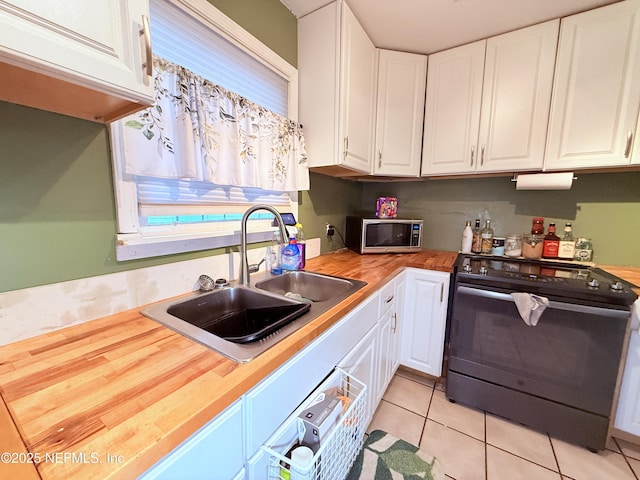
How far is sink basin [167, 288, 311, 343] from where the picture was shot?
3.19 feet

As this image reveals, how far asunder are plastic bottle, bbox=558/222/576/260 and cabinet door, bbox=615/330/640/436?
2.11ft

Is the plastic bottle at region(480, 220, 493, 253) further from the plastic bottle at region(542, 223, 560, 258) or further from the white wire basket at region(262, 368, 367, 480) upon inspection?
the white wire basket at region(262, 368, 367, 480)

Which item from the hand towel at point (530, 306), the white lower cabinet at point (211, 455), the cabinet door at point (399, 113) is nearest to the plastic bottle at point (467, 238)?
the cabinet door at point (399, 113)

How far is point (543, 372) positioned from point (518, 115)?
59.5 inches

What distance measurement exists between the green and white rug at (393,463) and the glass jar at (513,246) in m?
1.41

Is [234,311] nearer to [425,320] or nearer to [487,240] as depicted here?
[425,320]

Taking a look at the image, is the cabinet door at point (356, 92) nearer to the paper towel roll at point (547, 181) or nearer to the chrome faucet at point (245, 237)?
the chrome faucet at point (245, 237)

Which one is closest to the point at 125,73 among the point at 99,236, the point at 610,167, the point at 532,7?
the point at 99,236

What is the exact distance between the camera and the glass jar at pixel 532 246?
1779mm

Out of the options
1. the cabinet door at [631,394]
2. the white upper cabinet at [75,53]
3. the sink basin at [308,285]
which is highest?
the white upper cabinet at [75,53]

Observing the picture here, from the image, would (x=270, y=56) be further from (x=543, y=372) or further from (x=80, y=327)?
(x=543, y=372)

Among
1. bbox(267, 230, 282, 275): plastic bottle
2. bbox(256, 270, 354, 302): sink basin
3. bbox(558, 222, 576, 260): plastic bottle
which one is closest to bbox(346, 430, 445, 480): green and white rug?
bbox(256, 270, 354, 302): sink basin

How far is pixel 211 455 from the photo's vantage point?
504mm

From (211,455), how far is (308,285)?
36.0 inches
